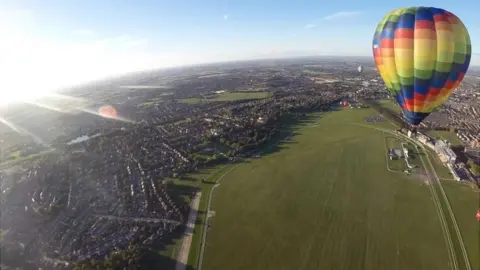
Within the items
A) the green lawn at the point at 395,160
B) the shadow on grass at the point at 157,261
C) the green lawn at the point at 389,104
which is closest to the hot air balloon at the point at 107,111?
the green lawn at the point at 395,160

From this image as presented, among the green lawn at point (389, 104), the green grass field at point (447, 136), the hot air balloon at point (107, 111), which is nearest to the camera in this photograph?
the green grass field at point (447, 136)

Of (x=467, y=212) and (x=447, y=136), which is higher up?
(x=447, y=136)

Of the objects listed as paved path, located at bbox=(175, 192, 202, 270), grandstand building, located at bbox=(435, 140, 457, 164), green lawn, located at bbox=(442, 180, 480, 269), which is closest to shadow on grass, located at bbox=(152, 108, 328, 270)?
paved path, located at bbox=(175, 192, 202, 270)

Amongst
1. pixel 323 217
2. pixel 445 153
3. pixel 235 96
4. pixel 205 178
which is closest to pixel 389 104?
pixel 445 153

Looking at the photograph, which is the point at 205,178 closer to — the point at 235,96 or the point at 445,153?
the point at 445,153

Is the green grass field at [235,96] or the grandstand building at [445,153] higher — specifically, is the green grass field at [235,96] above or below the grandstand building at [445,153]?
above

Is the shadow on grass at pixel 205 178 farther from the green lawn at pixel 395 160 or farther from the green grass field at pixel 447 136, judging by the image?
the green grass field at pixel 447 136

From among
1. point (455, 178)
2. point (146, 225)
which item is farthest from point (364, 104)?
point (146, 225)
